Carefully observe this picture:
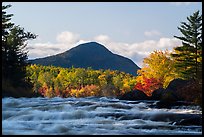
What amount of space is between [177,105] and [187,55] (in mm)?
27792

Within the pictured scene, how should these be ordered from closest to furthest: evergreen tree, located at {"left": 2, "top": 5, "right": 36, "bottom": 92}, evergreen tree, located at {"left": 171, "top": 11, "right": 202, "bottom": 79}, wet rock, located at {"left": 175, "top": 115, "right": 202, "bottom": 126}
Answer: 1. wet rock, located at {"left": 175, "top": 115, "right": 202, "bottom": 126}
2. evergreen tree, located at {"left": 2, "top": 5, "right": 36, "bottom": 92}
3. evergreen tree, located at {"left": 171, "top": 11, "right": 202, "bottom": 79}

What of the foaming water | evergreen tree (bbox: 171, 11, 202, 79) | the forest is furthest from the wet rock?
evergreen tree (bbox: 171, 11, 202, 79)

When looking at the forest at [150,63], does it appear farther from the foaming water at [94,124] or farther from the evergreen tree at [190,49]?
the foaming water at [94,124]

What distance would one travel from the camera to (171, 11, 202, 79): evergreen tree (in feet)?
172

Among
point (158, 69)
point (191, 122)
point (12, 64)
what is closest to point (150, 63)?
point (158, 69)

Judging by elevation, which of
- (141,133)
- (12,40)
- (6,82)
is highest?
(12,40)

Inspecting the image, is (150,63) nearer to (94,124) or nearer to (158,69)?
(158,69)

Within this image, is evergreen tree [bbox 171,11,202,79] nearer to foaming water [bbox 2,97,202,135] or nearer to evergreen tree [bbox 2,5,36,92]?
evergreen tree [bbox 2,5,36,92]

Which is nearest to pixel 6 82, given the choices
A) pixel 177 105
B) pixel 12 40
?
pixel 12 40

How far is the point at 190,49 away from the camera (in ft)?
173

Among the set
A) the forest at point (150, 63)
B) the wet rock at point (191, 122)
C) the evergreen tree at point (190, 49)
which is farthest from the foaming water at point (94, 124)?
the evergreen tree at point (190, 49)

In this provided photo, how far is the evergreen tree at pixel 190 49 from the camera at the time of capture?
52.3 metres

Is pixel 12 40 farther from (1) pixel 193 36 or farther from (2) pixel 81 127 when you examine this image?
(2) pixel 81 127

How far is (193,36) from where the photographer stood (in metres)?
53.3
